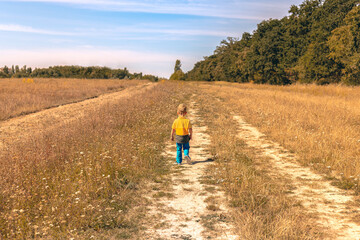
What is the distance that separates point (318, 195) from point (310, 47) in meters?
35.2

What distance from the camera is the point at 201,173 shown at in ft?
20.0

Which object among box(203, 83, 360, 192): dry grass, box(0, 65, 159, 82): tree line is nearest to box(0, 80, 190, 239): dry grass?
box(203, 83, 360, 192): dry grass

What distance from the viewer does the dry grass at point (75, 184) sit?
361 centimetres

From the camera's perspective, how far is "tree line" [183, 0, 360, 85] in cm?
2728

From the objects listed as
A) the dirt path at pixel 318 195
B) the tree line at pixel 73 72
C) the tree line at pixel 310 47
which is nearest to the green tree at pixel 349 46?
the tree line at pixel 310 47

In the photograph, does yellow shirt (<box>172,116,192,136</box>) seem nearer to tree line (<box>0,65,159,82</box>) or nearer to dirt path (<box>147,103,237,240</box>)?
dirt path (<box>147,103,237,240</box>)

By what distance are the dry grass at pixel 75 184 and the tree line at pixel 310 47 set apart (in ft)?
88.0

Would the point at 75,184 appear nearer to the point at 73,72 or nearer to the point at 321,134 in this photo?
the point at 321,134

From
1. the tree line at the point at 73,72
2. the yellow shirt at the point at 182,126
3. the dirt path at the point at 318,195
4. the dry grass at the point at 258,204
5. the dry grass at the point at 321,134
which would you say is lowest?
the dirt path at the point at 318,195

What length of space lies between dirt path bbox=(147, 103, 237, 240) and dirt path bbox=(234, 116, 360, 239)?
1506 millimetres

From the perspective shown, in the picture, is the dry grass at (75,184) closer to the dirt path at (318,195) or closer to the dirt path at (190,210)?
the dirt path at (190,210)

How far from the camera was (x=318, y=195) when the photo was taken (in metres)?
4.93

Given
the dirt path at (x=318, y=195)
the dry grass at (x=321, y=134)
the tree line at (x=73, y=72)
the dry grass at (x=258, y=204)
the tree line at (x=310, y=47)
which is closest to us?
the dry grass at (x=258, y=204)

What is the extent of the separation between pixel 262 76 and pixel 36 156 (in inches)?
1831
